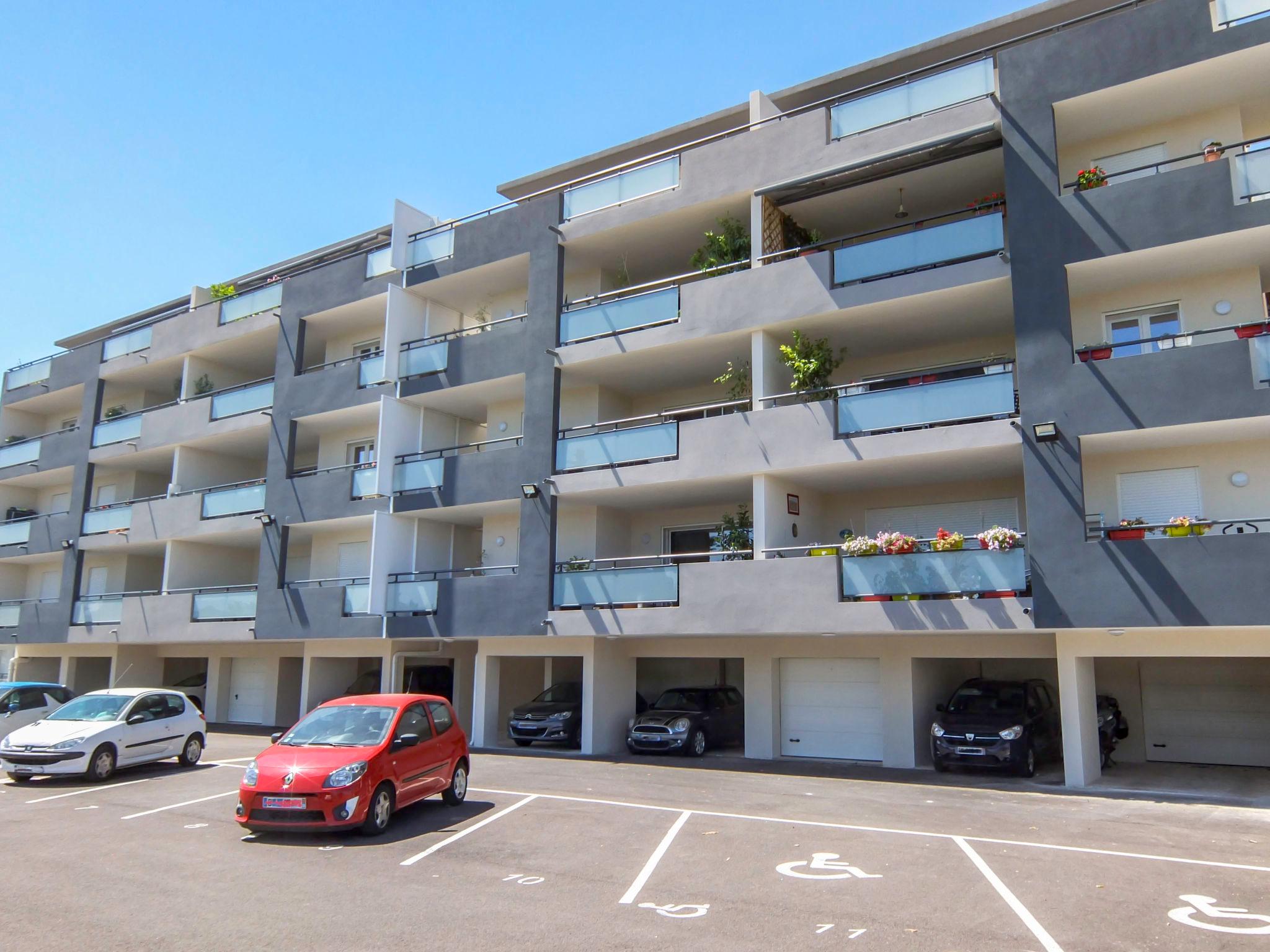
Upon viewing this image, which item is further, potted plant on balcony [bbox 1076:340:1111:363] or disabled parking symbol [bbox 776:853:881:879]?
potted plant on balcony [bbox 1076:340:1111:363]

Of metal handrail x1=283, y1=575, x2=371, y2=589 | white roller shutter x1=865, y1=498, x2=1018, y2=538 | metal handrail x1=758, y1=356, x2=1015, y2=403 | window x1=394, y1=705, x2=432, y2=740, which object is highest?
metal handrail x1=758, y1=356, x2=1015, y2=403

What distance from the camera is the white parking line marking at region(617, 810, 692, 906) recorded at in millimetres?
8555

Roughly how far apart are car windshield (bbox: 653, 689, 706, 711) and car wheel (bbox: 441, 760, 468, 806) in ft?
25.8

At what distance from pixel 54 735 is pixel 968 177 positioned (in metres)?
19.5

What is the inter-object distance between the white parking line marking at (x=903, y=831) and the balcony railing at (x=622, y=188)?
1347cm

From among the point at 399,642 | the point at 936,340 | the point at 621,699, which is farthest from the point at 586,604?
the point at 936,340

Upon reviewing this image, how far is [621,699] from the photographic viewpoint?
866 inches

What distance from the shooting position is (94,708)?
16.7 metres

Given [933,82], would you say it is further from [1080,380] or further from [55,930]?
[55,930]

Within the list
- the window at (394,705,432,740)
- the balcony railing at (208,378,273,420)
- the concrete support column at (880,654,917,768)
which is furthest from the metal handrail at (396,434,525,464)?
the window at (394,705,432,740)

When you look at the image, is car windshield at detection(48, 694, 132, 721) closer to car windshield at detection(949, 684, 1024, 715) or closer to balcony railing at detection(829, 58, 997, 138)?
car windshield at detection(949, 684, 1024, 715)

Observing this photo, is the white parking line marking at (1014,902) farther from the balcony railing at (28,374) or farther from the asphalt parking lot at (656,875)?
the balcony railing at (28,374)

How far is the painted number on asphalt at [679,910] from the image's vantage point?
7.94 m

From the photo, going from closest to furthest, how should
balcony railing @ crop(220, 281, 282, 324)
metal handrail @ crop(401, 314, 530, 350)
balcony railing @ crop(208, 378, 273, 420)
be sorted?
metal handrail @ crop(401, 314, 530, 350) → balcony railing @ crop(208, 378, 273, 420) → balcony railing @ crop(220, 281, 282, 324)
